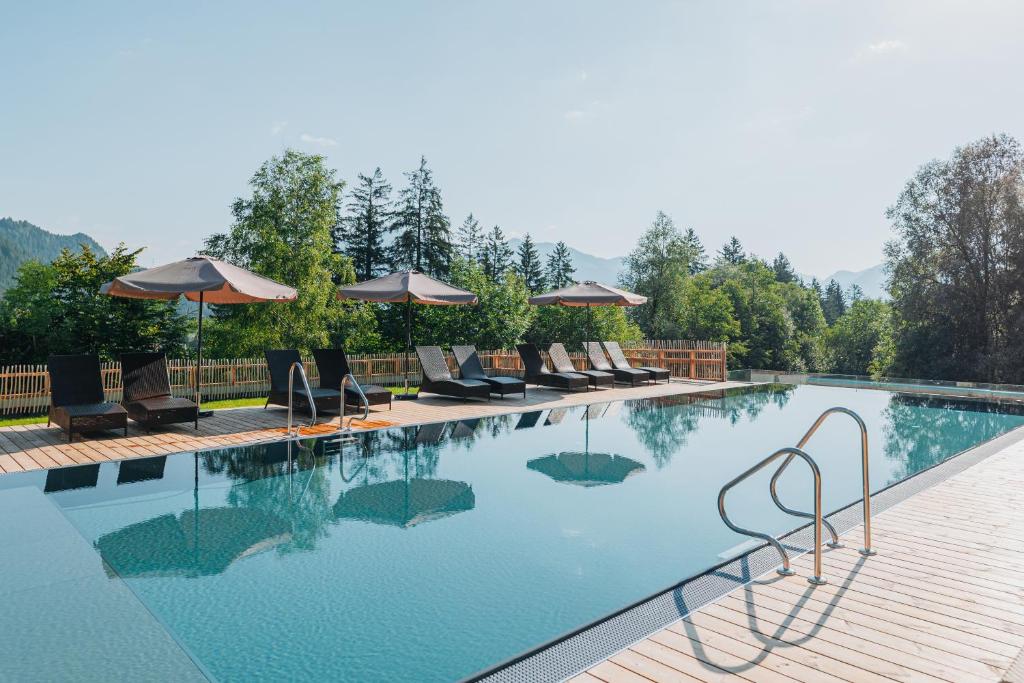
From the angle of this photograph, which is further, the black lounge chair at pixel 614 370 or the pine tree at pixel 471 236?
the pine tree at pixel 471 236

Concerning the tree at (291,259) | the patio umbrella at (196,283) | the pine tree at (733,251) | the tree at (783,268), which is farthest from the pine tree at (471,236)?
the tree at (783,268)

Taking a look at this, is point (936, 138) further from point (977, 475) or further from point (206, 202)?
point (206, 202)

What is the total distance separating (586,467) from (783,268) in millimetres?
80004

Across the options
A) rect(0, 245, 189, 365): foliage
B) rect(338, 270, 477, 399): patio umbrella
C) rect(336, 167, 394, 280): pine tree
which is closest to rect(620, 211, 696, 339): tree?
rect(336, 167, 394, 280): pine tree

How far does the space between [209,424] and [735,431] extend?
8.00 m

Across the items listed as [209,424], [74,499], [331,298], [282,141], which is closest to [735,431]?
[209,424]

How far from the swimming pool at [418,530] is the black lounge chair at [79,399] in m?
1.30

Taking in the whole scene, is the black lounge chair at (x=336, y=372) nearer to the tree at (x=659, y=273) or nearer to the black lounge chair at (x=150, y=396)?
the black lounge chair at (x=150, y=396)

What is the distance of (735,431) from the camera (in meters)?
10.0

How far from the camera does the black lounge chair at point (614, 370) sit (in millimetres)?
15070

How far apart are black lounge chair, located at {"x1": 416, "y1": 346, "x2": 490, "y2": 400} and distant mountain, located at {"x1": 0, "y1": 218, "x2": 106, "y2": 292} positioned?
54.2m

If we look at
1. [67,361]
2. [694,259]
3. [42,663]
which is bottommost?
[42,663]

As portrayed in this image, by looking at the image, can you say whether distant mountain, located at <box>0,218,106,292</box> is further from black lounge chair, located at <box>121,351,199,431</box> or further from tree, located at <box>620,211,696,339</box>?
black lounge chair, located at <box>121,351,199,431</box>

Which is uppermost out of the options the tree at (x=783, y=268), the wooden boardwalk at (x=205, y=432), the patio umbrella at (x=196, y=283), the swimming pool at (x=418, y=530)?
the tree at (x=783, y=268)
